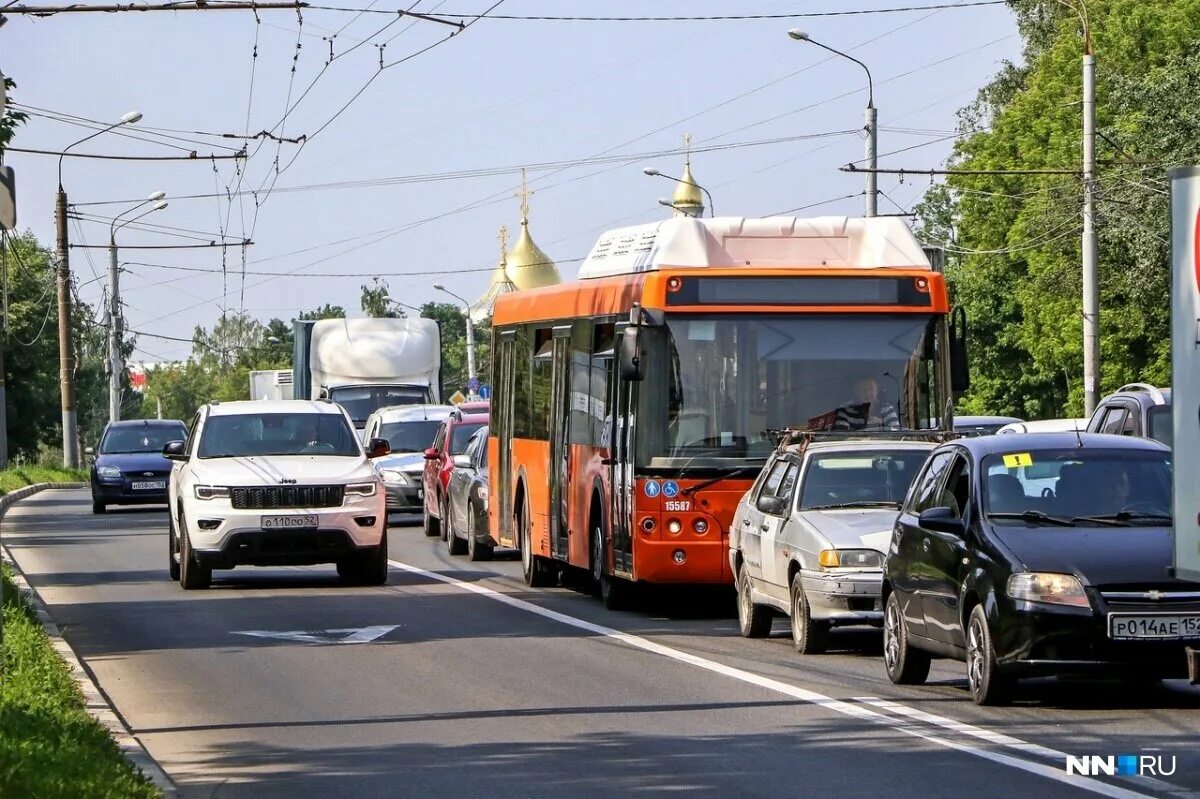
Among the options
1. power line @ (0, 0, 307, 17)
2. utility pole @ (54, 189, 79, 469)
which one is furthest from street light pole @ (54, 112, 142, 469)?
power line @ (0, 0, 307, 17)

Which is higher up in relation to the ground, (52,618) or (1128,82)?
(1128,82)

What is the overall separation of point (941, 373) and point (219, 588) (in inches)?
315

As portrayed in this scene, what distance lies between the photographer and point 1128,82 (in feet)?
173

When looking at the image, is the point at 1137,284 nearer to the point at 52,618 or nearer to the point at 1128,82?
the point at 1128,82

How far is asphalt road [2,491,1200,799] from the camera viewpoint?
30.6 feet

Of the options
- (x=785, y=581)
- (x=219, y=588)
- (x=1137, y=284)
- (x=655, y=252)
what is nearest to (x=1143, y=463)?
(x=785, y=581)

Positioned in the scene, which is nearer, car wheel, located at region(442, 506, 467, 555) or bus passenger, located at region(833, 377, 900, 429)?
bus passenger, located at region(833, 377, 900, 429)

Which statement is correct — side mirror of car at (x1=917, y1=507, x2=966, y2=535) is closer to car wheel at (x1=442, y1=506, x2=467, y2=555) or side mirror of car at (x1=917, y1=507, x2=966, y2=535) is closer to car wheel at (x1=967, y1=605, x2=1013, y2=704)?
car wheel at (x1=967, y1=605, x2=1013, y2=704)

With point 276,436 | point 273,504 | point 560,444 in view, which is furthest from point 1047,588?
point 276,436

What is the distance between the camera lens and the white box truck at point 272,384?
54.2 metres

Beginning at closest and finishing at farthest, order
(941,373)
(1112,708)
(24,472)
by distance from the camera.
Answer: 1. (1112,708)
2. (941,373)
3. (24,472)

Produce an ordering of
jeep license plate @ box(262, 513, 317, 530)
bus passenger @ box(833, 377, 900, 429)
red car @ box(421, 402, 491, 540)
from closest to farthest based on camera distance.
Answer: bus passenger @ box(833, 377, 900, 429), jeep license plate @ box(262, 513, 317, 530), red car @ box(421, 402, 491, 540)

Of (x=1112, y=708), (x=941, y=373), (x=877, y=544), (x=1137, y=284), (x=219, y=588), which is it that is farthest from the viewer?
(x=1137, y=284)

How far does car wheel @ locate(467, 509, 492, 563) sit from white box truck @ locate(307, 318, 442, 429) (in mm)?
16183
